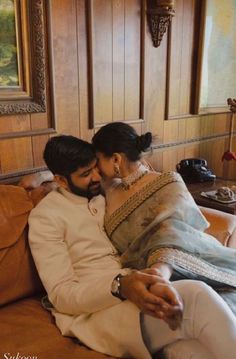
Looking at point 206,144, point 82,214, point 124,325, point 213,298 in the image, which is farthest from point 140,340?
point 206,144

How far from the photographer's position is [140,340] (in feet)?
3.41

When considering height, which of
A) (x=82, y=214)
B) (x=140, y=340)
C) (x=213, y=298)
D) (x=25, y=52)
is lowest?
(x=140, y=340)

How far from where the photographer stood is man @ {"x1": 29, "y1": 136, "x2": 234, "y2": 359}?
1028mm

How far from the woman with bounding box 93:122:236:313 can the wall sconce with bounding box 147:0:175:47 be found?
1.14 metres

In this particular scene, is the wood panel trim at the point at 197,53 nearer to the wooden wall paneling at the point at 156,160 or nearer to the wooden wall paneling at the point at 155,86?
the wooden wall paneling at the point at 155,86

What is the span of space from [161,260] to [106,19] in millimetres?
1452

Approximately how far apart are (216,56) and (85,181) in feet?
6.48

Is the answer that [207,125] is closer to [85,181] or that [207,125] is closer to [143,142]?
[143,142]

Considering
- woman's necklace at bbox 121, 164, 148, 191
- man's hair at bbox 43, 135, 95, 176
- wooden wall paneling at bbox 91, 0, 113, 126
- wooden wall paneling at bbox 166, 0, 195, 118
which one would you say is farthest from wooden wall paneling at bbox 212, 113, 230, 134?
man's hair at bbox 43, 135, 95, 176

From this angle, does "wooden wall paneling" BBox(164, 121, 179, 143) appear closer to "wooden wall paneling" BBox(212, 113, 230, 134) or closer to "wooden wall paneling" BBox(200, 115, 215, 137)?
"wooden wall paneling" BBox(200, 115, 215, 137)

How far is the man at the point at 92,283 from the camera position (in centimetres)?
103

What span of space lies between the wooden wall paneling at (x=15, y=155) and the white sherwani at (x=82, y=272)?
463 millimetres

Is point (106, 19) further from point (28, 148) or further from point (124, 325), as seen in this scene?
point (124, 325)

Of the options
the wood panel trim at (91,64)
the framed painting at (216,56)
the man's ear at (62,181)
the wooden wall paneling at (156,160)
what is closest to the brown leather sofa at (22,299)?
the man's ear at (62,181)
